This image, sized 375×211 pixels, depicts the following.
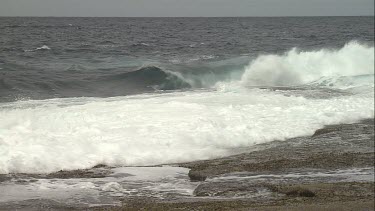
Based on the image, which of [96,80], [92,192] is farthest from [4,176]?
[96,80]

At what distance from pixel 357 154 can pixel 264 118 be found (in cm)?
406

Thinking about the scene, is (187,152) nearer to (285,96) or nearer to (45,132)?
(45,132)

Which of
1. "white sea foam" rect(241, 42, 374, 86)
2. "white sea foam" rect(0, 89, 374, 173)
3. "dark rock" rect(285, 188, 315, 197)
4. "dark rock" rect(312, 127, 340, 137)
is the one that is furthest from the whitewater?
"white sea foam" rect(241, 42, 374, 86)

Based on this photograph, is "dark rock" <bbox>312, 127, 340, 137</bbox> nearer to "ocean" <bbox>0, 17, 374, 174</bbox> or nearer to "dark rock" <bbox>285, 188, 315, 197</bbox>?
"ocean" <bbox>0, 17, 374, 174</bbox>

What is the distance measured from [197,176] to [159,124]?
3.96 meters

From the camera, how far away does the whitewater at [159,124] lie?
10375 mm

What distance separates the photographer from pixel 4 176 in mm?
8898

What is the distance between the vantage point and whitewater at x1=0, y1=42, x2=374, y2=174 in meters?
10.4

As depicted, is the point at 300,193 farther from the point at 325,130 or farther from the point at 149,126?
the point at 325,130

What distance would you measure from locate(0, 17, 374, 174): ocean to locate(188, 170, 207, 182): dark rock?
1386mm

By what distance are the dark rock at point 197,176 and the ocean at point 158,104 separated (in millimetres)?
1386

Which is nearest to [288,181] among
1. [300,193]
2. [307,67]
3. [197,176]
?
[300,193]

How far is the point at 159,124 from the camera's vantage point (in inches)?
502

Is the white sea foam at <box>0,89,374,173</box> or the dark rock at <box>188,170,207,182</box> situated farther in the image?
the white sea foam at <box>0,89,374,173</box>
